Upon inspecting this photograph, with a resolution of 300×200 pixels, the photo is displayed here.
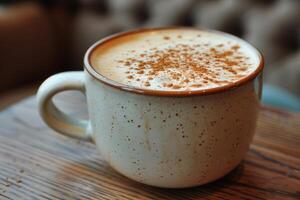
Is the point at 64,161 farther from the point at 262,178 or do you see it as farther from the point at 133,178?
the point at 262,178

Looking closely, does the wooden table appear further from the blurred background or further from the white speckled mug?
the blurred background

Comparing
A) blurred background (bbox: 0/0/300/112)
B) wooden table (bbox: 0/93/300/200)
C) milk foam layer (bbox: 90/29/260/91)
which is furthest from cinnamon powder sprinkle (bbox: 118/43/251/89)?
blurred background (bbox: 0/0/300/112)

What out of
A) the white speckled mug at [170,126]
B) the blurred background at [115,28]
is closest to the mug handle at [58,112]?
the white speckled mug at [170,126]

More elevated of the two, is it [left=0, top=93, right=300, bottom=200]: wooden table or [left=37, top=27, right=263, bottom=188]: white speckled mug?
[left=37, top=27, right=263, bottom=188]: white speckled mug

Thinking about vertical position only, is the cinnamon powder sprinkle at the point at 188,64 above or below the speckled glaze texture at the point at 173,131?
above

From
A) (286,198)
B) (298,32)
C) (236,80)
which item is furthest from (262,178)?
(298,32)

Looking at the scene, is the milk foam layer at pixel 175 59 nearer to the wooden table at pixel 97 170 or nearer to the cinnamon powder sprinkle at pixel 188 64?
the cinnamon powder sprinkle at pixel 188 64
